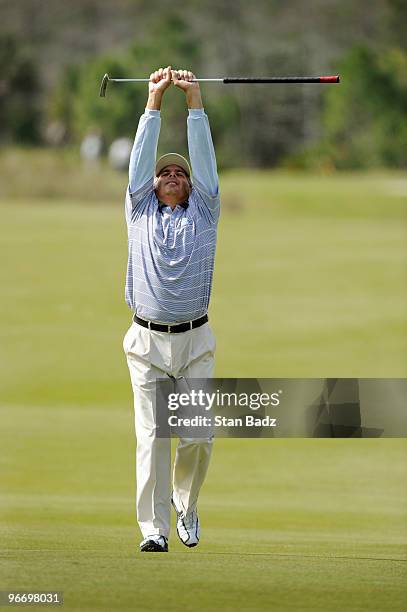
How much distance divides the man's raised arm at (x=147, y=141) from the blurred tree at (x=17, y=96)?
4821cm

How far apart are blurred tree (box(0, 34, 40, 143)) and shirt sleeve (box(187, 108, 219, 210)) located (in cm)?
4824

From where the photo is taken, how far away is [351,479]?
9422 mm

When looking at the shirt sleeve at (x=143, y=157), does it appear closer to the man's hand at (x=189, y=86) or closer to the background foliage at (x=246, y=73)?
the man's hand at (x=189, y=86)

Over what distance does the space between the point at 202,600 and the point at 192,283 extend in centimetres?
111

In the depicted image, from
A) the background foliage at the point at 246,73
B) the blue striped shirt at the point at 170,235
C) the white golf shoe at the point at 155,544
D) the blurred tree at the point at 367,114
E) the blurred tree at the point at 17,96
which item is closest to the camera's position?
the blue striped shirt at the point at 170,235

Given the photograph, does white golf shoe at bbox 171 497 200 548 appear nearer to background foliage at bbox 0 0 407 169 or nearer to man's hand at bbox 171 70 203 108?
man's hand at bbox 171 70 203 108

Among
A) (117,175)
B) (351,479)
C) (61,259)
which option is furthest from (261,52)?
(351,479)

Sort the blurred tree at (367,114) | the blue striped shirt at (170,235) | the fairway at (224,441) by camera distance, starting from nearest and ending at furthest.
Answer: the fairway at (224,441)
the blue striped shirt at (170,235)
the blurred tree at (367,114)

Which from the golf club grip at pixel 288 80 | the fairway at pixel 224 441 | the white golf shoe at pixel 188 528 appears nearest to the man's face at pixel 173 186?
the golf club grip at pixel 288 80

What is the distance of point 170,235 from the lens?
470 centimetres

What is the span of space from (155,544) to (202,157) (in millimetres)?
1330

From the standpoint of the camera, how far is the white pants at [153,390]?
4.74 m

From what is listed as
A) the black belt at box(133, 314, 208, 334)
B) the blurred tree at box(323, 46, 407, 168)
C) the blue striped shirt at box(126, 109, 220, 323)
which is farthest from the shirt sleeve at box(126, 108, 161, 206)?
the blurred tree at box(323, 46, 407, 168)

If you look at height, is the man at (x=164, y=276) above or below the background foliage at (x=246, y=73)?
below
